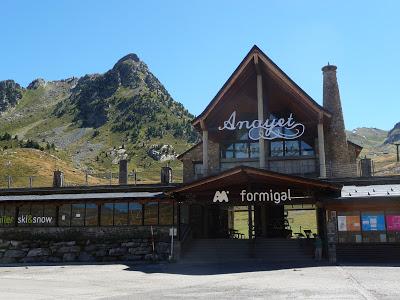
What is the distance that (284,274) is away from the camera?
792 inches

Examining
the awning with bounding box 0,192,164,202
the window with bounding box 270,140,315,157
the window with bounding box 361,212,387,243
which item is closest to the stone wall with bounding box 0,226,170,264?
the awning with bounding box 0,192,164,202

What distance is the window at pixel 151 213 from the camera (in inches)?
1222

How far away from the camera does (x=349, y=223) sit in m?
25.7

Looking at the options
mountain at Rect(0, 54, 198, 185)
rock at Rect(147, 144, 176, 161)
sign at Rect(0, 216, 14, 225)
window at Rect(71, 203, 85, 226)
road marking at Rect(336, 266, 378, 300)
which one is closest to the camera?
road marking at Rect(336, 266, 378, 300)

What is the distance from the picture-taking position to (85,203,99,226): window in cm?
3209

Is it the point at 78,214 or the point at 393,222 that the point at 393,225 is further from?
the point at 78,214

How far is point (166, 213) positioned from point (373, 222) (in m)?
12.9

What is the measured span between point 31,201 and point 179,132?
122 meters

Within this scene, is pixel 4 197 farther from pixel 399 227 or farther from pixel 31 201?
pixel 399 227

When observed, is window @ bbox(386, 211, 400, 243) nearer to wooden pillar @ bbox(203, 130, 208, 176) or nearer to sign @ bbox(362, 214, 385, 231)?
sign @ bbox(362, 214, 385, 231)

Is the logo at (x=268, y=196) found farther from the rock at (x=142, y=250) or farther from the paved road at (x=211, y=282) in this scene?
the rock at (x=142, y=250)

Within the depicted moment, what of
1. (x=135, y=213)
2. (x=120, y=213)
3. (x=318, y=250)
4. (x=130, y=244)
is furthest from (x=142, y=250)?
(x=318, y=250)

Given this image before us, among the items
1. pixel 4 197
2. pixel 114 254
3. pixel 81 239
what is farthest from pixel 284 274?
pixel 4 197

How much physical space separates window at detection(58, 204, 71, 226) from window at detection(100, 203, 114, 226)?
2503 millimetres
